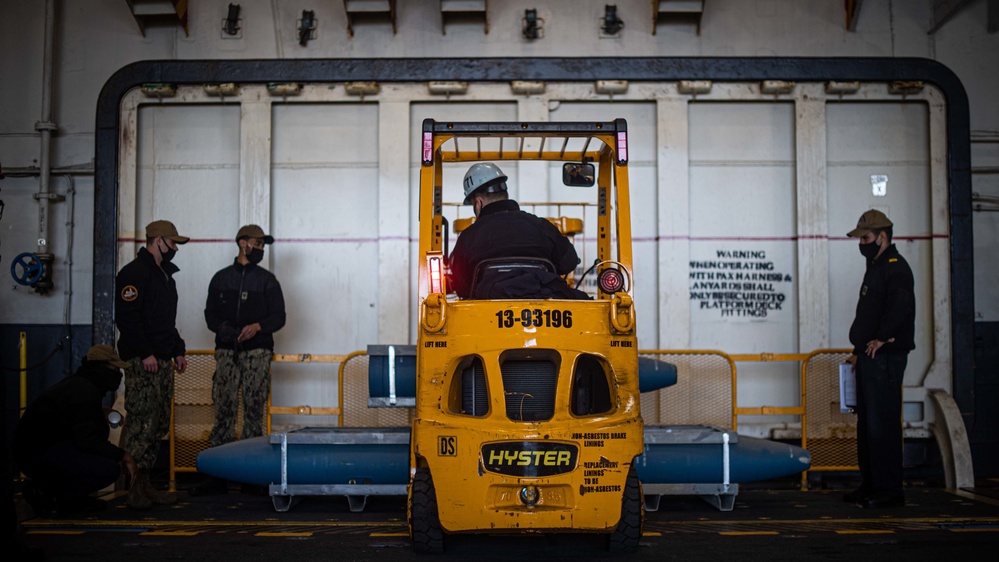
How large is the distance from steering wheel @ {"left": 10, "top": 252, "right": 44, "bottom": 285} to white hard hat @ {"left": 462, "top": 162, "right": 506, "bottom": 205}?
5.93 metres

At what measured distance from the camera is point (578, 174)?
255 inches

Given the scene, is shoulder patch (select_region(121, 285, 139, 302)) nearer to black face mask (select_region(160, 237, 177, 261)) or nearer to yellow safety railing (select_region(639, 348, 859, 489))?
black face mask (select_region(160, 237, 177, 261))

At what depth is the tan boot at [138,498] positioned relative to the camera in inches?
285

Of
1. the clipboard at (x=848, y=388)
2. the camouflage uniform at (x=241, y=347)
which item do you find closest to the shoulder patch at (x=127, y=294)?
the camouflage uniform at (x=241, y=347)

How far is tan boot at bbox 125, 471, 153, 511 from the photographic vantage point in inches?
285

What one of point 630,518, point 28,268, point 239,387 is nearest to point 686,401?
point 630,518

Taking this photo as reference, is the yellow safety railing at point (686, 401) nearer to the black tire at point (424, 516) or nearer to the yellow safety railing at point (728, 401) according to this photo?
the yellow safety railing at point (728, 401)

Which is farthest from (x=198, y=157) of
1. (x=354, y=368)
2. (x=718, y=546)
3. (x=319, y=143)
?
(x=718, y=546)

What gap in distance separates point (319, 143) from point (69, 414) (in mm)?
4257

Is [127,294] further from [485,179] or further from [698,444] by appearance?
[698,444]

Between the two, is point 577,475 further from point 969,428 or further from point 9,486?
point 969,428

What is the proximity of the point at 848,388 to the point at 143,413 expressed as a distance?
6337 millimetres

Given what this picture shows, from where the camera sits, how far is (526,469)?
16.2 feet

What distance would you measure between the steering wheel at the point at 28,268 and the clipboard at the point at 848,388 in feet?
27.8
